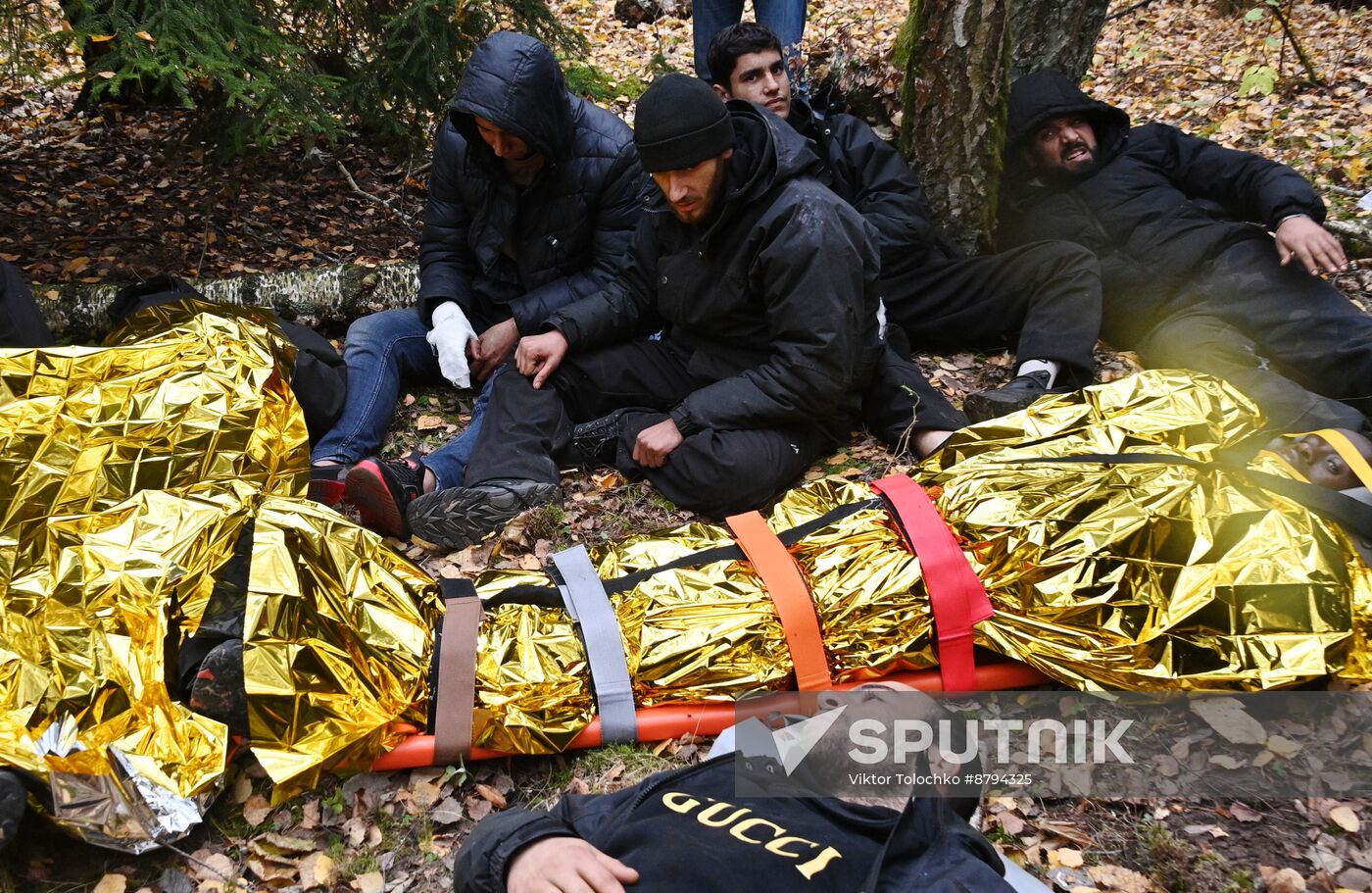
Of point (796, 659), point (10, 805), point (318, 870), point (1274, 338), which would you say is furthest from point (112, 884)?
point (1274, 338)

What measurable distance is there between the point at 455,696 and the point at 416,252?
357cm

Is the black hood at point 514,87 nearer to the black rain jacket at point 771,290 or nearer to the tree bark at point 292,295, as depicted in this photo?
the black rain jacket at point 771,290

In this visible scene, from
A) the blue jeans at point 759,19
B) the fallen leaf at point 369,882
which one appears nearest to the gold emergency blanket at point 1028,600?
the fallen leaf at point 369,882

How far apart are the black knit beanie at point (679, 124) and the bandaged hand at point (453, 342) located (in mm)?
1313

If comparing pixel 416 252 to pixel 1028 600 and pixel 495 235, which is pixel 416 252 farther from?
pixel 1028 600

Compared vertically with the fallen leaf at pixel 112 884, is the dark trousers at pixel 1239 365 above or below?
above

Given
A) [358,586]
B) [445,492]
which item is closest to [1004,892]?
[358,586]

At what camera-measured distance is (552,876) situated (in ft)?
5.93

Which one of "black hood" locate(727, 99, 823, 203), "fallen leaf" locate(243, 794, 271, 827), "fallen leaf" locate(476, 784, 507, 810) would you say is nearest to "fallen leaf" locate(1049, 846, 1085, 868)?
"fallen leaf" locate(476, 784, 507, 810)

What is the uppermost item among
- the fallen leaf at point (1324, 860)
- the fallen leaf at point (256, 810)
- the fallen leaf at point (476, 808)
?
the fallen leaf at point (1324, 860)

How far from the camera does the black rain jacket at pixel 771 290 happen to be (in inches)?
128

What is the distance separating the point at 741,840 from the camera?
1836 mm

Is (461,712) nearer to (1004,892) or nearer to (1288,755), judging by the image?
(1004,892)

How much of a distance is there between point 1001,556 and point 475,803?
5.32ft
